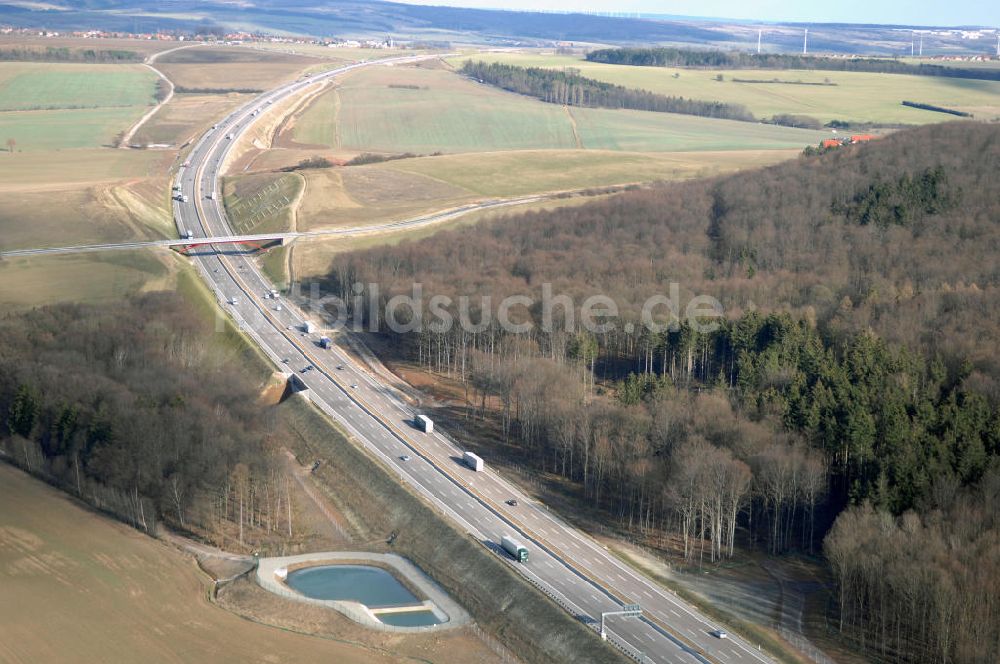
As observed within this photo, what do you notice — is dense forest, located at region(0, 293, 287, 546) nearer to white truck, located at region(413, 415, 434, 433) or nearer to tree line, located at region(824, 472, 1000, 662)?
white truck, located at region(413, 415, 434, 433)

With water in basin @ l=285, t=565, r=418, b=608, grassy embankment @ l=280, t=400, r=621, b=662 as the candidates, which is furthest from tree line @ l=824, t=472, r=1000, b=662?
water in basin @ l=285, t=565, r=418, b=608

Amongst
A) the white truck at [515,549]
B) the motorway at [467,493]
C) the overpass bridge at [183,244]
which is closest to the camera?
the motorway at [467,493]

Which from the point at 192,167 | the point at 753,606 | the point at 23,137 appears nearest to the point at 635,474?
the point at 753,606

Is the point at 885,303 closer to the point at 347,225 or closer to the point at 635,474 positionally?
the point at 635,474

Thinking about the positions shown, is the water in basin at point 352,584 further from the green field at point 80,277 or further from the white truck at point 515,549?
the green field at point 80,277

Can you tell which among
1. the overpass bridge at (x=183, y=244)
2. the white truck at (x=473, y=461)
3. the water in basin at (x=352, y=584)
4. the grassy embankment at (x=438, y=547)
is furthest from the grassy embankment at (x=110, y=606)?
the overpass bridge at (x=183, y=244)
